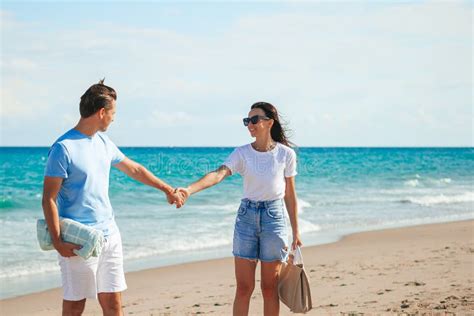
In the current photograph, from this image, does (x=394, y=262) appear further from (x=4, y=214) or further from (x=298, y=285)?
(x=4, y=214)

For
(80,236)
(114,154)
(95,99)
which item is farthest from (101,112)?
(80,236)

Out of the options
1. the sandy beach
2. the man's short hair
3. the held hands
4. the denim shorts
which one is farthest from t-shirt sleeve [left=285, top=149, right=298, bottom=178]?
the sandy beach

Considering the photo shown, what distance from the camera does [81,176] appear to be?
15.1ft

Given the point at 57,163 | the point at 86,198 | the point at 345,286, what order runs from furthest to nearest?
the point at 345,286 < the point at 86,198 < the point at 57,163

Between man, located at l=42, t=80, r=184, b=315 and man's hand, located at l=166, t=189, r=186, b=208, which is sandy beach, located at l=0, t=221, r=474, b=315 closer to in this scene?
man's hand, located at l=166, t=189, r=186, b=208

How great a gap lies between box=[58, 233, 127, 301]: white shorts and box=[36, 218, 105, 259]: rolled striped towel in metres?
0.11

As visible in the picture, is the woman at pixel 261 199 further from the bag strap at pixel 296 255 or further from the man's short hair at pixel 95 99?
the man's short hair at pixel 95 99

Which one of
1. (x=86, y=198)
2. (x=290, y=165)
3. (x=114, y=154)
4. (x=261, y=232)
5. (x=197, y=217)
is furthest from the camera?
(x=197, y=217)

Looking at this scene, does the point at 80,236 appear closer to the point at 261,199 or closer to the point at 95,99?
the point at 95,99

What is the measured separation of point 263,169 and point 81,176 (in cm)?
146

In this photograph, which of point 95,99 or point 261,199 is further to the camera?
point 261,199

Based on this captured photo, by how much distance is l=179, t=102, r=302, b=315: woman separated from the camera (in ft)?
17.8

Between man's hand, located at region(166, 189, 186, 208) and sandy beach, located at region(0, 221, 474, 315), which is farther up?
man's hand, located at region(166, 189, 186, 208)

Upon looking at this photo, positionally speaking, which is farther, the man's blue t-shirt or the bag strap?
the bag strap
